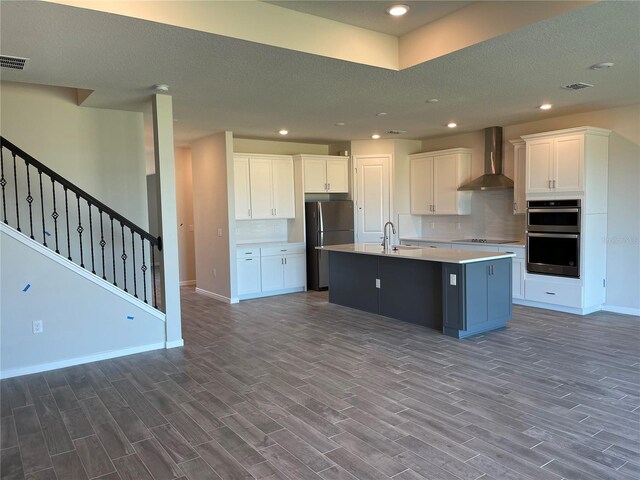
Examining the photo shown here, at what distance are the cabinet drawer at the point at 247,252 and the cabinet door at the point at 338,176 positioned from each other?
1812 mm

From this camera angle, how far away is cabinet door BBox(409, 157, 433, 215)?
7934 millimetres

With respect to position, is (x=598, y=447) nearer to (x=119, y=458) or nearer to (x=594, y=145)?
(x=119, y=458)

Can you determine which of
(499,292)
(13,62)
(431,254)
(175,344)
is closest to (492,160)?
(431,254)

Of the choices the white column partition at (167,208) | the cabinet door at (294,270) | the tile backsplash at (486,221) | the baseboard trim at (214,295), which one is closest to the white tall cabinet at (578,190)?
the tile backsplash at (486,221)

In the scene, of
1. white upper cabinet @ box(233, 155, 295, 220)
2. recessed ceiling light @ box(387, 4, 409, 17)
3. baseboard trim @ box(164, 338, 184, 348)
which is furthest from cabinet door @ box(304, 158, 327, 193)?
recessed ceiling light @ box(387, 4, 409, 17)

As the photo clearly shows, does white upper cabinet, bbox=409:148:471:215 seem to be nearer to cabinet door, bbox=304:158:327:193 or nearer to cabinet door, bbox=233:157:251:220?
cabinet door, bbox=304:158:327:193

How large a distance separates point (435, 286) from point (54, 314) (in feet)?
13.1

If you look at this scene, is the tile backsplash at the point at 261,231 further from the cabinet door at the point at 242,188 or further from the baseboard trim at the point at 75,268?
the baseboard trim at the point at 75,268

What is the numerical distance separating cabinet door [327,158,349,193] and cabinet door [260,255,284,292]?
5.42 ft

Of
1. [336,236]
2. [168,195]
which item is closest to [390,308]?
[336,236]

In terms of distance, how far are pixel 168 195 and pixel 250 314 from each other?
7.48 ft

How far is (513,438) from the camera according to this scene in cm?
282

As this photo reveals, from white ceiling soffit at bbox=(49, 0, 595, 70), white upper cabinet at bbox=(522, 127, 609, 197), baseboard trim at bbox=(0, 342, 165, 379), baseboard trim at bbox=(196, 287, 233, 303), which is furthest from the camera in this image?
baseboard trim at bbox=(196, 287, 233, 303)

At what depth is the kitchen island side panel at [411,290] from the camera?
530 centimetres
